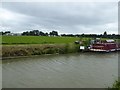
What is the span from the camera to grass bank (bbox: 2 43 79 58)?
33.6 m

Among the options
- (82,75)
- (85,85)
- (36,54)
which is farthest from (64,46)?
(85,85)

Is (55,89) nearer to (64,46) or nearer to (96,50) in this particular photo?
(64,46)

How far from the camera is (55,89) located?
16.8 m

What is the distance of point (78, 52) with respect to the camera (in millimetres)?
46156

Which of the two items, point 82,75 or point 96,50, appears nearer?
point 82,75

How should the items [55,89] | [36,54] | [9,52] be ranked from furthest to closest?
[36,54] → [9,52] → [55,89]

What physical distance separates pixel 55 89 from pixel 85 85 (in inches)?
105

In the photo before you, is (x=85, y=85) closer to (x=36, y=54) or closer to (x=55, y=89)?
(x=55, y=89)

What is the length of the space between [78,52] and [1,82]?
94.6 feet

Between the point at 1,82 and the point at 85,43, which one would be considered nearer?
the point at 1,82

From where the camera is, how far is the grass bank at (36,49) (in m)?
33.6

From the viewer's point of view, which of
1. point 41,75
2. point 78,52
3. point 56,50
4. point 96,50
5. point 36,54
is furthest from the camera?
point 96,50

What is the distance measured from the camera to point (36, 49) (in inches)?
1494

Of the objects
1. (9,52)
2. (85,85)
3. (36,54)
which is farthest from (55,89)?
(36,54)
